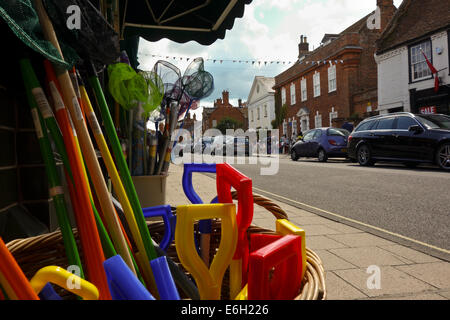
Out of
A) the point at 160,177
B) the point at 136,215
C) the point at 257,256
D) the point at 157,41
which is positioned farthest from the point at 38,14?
the point at 157,41

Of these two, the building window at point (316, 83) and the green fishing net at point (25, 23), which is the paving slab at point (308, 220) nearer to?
the green fishing net at point (25, 23)

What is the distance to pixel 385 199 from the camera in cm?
502

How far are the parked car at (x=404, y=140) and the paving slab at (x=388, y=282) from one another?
743 centimetres

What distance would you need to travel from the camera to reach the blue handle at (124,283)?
2.11 feet

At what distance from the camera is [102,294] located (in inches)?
35.0

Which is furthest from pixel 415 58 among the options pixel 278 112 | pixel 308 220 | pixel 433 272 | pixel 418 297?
pixel 278 112

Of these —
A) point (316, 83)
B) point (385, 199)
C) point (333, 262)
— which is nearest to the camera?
point (333, 262)

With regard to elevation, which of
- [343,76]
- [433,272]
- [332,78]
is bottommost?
[433,272]

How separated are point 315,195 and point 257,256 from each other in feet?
17.0

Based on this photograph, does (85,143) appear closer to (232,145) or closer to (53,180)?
(53,180)

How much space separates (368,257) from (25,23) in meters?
2.38

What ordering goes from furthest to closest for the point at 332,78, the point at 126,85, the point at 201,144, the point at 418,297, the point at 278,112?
the point at 278,112
the point at 201,144
the point at 332,78
the point at 126,85
the point at 418,297

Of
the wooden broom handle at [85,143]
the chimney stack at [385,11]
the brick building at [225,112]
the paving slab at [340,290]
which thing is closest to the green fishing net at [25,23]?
the wooden broom handle at [85,143]
